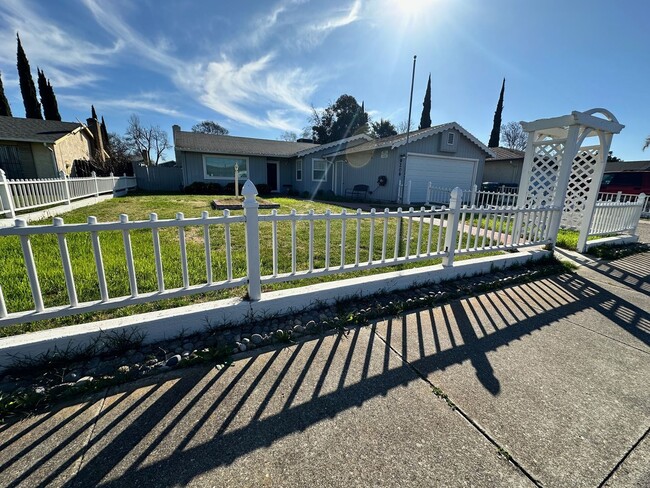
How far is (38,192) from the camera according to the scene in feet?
26.0

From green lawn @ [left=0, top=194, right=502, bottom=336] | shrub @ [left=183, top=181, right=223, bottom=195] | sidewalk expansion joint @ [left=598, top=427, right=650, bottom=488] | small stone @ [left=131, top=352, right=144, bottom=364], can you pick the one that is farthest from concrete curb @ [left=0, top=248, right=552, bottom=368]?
shrub @ [left=183, top=181, right=223, bottom=195]

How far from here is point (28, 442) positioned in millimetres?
1593

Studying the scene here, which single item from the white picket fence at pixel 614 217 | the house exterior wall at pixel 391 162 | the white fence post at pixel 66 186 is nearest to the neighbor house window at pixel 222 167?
the house exterior wall at pixel 391 162

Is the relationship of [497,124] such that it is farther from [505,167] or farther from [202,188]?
[202,188]

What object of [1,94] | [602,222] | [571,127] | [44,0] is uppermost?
[1,94]

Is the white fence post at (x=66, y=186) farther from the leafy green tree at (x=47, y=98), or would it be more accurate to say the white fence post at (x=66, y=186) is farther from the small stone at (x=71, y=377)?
the leafy green tree at (x=47, y=98)

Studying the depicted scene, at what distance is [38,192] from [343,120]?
27052 mm

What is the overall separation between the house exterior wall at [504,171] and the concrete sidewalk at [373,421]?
23592 millimetres

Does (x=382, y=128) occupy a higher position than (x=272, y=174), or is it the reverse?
(x=382, y=128)

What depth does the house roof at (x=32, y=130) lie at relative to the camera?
13.9 meters

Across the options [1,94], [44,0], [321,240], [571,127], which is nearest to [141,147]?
[1,94]

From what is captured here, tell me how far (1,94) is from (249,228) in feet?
108

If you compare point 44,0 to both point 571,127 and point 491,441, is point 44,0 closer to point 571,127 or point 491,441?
point 491,441

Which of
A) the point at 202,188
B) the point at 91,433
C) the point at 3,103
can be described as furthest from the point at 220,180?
the point at 3,103
